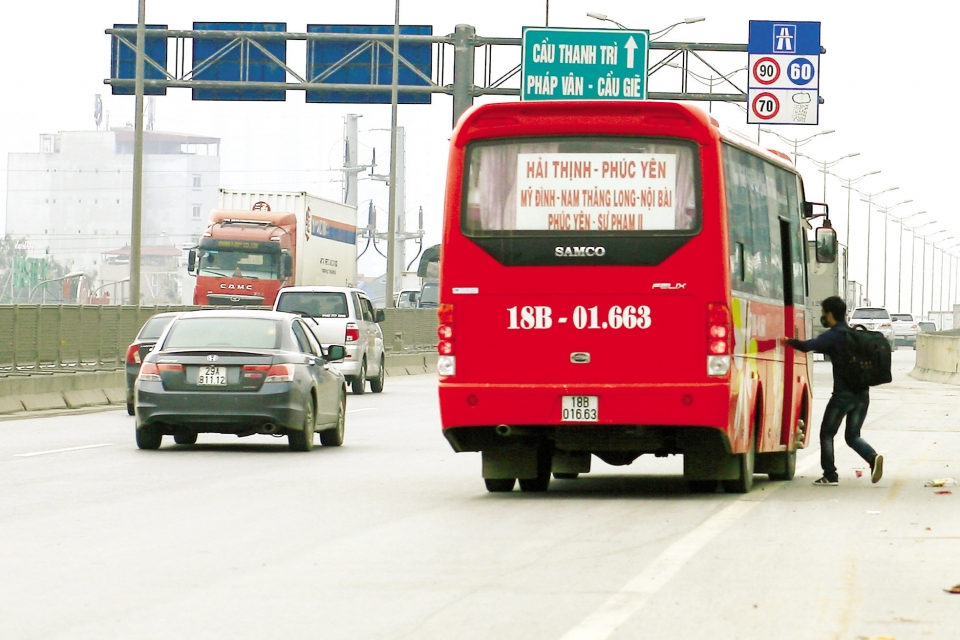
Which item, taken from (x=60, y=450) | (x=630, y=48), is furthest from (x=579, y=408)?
(x=630, y=48)

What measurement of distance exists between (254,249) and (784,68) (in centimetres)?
1718

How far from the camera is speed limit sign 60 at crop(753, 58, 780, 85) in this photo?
42625mm

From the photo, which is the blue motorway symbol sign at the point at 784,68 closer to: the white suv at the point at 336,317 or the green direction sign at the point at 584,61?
the green direction sign at the point at 584,61

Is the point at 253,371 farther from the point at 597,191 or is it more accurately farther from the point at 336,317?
the point at 336,317

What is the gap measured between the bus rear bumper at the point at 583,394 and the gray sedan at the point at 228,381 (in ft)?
17.7

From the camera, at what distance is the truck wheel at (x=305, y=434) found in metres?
19.4

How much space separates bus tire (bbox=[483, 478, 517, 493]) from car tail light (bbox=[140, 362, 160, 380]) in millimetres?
5414

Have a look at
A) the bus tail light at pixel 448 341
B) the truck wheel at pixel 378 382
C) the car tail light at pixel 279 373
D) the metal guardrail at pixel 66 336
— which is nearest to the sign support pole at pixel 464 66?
the truck wheel at pixel 378 382

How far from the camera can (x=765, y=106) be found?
42844 millimetres

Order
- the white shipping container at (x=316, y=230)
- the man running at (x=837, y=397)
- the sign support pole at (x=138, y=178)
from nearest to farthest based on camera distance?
1. the man running at (x=837, y=397)
2. the sign support pole at (x=138, y=178)
3. the white shipping container at (x=316, y=230)

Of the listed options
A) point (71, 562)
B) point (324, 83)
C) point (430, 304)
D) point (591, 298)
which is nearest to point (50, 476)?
point (591, 298)

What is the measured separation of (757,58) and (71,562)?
114 ft

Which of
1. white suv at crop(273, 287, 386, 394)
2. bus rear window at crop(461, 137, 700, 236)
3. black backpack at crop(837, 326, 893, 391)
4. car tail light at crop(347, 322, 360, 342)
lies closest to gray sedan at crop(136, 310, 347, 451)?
bus rear window at crop(461, 137, 700, 236)

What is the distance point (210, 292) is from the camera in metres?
52.0
